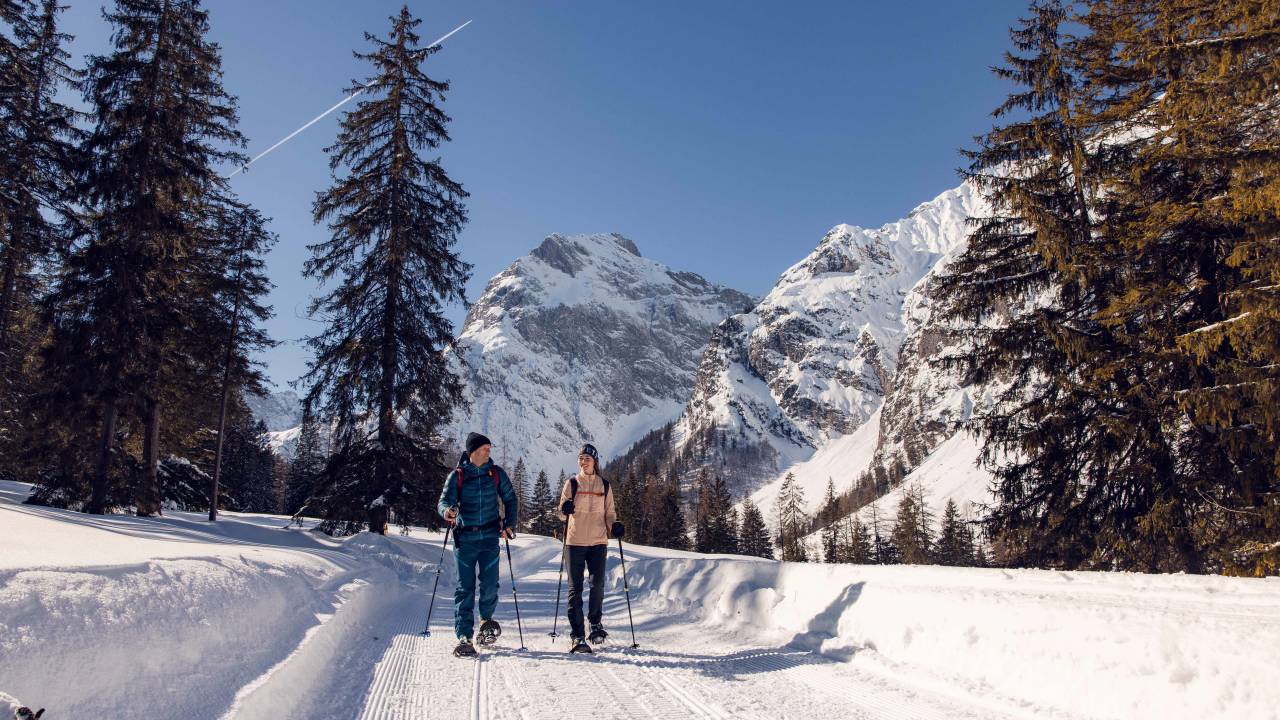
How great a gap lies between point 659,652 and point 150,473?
46.0 ft

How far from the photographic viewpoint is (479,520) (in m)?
6.77

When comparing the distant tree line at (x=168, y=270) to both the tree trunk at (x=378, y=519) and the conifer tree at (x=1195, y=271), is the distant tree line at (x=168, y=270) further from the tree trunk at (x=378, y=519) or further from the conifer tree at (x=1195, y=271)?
the conifer tree at (x=1195, y=271)

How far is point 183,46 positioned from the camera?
1598cm

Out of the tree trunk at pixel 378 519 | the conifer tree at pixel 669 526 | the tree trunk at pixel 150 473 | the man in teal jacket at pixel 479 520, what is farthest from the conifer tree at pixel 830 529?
the man in teal jacket at pixel 479 520

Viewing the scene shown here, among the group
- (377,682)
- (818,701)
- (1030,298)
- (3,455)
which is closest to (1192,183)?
(1030,298)

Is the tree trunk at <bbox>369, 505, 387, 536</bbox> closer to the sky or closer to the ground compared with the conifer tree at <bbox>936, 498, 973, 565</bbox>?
closer to the sky

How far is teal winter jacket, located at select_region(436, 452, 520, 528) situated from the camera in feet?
22.1

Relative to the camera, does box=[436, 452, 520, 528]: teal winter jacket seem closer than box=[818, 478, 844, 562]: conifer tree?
Yes

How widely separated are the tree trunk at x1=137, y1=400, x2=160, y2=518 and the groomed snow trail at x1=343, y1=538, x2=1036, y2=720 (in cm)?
1068

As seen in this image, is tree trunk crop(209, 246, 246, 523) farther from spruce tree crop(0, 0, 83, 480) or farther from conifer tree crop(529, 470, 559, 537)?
conifer tree crop(529, 470, 559, 537)

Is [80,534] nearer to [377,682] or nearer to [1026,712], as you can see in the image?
[377,682]

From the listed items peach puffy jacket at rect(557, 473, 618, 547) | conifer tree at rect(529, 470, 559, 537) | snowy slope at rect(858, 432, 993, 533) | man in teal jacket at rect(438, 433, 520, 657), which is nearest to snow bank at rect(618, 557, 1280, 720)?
peach puffy jacket at rect(557, 473, 618, 547)

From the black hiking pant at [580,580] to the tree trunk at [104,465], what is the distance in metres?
12.1

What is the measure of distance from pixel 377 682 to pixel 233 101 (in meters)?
18.1
